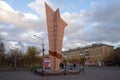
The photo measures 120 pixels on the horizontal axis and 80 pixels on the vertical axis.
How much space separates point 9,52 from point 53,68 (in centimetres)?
6841

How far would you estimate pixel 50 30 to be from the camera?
1661 inches

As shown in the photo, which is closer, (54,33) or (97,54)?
(54,33)

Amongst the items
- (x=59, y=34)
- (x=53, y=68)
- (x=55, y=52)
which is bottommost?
(x=53, y=68)

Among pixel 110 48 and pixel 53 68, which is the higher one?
pixel 110 48

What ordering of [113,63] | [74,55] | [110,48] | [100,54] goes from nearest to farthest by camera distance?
[113,63]
[100,54]
[110,48]
[74,55]

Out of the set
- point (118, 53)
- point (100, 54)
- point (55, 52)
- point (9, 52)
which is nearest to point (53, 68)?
point (55, 52)

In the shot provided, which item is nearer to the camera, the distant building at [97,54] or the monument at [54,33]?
the monument at [54,33]

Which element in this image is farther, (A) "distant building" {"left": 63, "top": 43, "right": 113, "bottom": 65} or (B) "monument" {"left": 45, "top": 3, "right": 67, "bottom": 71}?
(A) "distant building" {"left": 63, "top": 43, "right": 113, "bottom": 65}

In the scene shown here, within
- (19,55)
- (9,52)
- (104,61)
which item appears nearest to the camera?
(19,55)

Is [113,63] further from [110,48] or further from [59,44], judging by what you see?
[59,44]

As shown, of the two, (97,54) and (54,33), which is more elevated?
(97,54)

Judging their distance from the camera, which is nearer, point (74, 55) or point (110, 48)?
point (110, 48)

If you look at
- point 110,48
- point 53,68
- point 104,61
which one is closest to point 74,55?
point 110,48

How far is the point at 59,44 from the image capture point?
139ft
